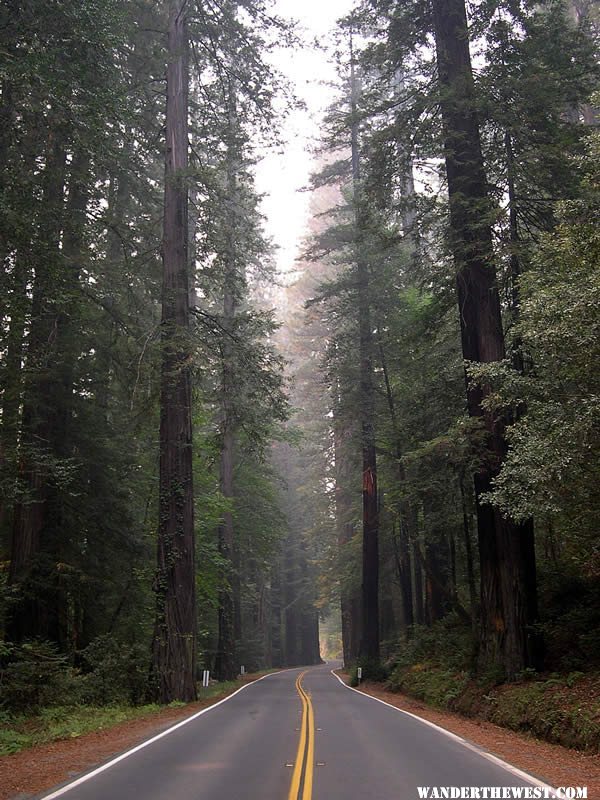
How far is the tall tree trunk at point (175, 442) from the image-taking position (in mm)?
16531

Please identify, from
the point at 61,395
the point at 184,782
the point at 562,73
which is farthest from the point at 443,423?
the point at 184,782

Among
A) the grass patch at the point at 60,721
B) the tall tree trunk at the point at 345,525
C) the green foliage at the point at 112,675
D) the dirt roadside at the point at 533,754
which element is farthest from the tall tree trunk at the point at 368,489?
the dirt roadside at the point at 533,754

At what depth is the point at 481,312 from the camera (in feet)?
50.8

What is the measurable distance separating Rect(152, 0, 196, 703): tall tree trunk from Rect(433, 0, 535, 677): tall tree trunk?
6971 millimetres

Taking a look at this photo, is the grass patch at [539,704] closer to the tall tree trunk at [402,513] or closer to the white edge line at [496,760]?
the white edge line at [496,760]

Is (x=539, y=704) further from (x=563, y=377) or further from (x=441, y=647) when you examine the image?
(x=441, y=647)

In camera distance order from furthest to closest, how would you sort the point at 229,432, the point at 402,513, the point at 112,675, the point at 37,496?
the point at 402,513 < the point at 229,432 < the point at 112,675 < the point at 37,496

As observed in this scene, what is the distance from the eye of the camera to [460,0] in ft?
54.7

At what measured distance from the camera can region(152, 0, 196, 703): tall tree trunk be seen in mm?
16531

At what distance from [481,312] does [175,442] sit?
27.4 feet

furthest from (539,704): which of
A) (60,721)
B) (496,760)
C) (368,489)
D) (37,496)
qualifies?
(368,489)

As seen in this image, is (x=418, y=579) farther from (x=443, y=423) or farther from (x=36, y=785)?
(x=36, y=785)

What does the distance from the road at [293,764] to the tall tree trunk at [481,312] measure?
Result: 109 inches

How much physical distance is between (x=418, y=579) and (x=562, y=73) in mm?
21741
